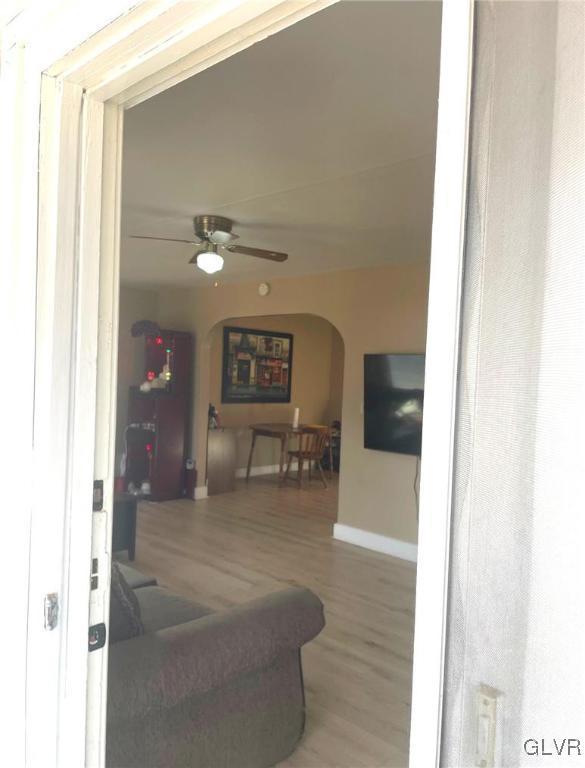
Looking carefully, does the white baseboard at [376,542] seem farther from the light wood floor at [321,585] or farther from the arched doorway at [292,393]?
the arched doorway at [292,393]

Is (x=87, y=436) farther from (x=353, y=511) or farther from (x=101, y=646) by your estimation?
(x=353, y=511)

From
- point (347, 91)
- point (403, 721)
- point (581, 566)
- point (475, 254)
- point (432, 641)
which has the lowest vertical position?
point (403, 721)

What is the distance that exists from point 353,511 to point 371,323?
1.73m

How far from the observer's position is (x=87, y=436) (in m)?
1.14

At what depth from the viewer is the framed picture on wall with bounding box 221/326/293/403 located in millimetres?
7684

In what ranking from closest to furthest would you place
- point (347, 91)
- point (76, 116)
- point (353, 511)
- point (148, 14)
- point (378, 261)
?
point (148, 14), point (76, 116), point (347, 91), point (378, 261), point (353, 511)

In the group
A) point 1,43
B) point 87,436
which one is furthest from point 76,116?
point 87,436

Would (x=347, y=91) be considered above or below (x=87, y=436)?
above

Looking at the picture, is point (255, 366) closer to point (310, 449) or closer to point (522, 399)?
point (310, 449)

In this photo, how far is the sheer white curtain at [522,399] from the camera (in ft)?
1.51

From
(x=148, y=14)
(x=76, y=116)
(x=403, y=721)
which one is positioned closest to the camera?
(x=148, y=14)

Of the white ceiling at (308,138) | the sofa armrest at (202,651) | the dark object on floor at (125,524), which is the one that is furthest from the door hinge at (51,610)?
the dark object on floor at (125,524)

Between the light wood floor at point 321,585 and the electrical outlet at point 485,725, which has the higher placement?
the electrical outlet at point 485,725

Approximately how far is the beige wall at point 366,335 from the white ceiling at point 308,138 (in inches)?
23.0
